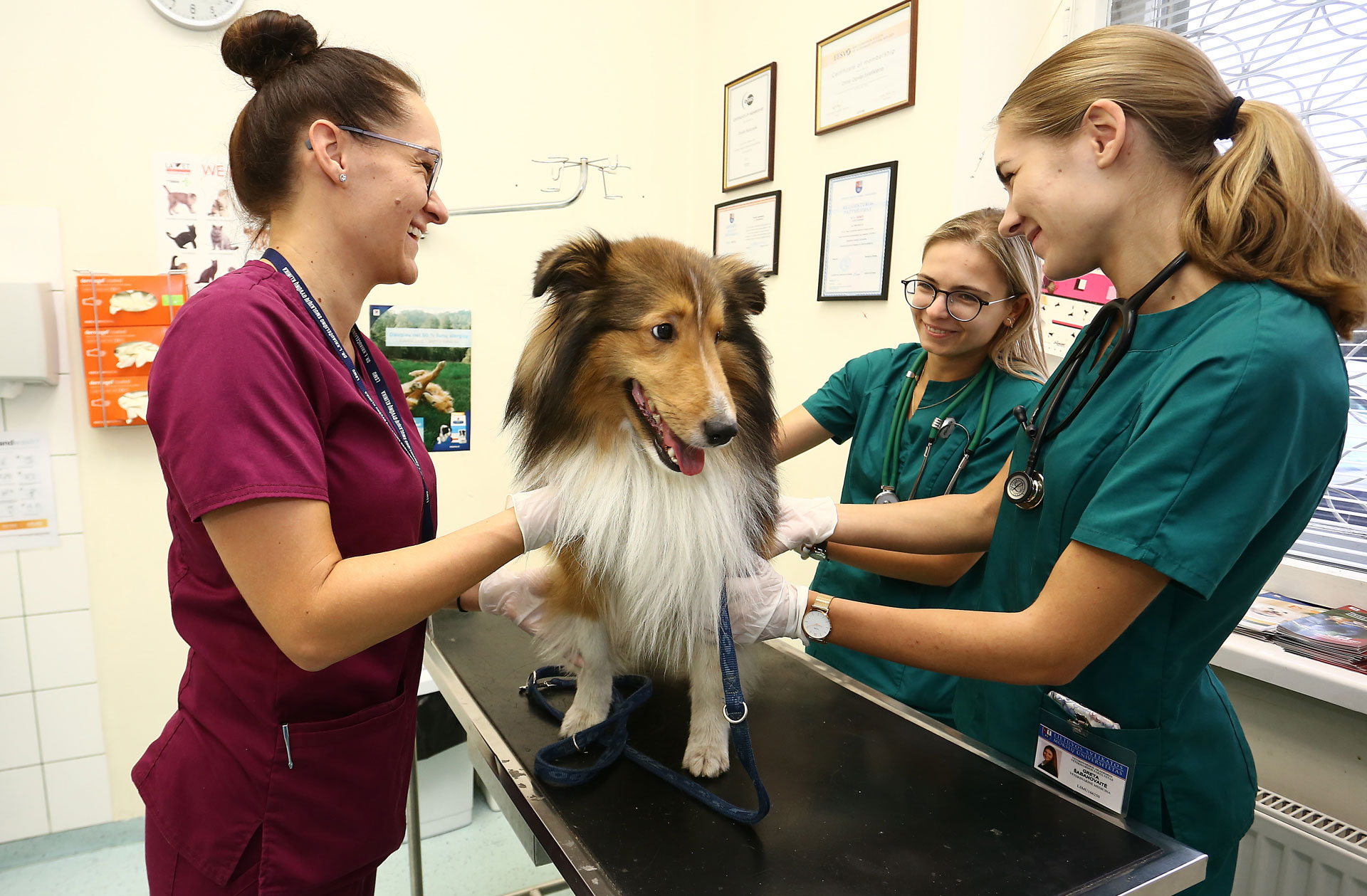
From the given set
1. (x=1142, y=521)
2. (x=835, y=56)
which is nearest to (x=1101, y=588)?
(x=1142, y=521)

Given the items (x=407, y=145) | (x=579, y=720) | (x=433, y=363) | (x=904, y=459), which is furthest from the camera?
(x=433, y=363)

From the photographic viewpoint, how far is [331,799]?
1.13 m

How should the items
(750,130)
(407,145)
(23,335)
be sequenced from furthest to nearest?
(750,130), (23,335), (407,145)

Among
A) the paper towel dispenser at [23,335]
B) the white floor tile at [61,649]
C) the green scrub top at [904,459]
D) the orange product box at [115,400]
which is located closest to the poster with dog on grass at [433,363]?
the orange product box at [115,400]

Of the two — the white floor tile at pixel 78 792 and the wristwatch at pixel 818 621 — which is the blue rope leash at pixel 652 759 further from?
the white floor tile at pixel 78 792

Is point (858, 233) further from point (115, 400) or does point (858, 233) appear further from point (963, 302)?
point (115, 400)

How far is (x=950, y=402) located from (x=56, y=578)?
318cm

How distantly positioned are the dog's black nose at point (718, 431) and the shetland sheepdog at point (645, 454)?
0.9 inches

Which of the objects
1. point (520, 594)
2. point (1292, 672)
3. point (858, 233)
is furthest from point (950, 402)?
point (858, 233)

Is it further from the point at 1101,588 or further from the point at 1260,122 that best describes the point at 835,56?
the point at 1101,588

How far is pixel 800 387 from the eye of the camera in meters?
3.29

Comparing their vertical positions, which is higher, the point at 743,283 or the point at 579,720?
the point at 743,283

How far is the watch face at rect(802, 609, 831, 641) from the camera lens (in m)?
1.29

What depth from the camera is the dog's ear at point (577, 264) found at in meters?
1.38
